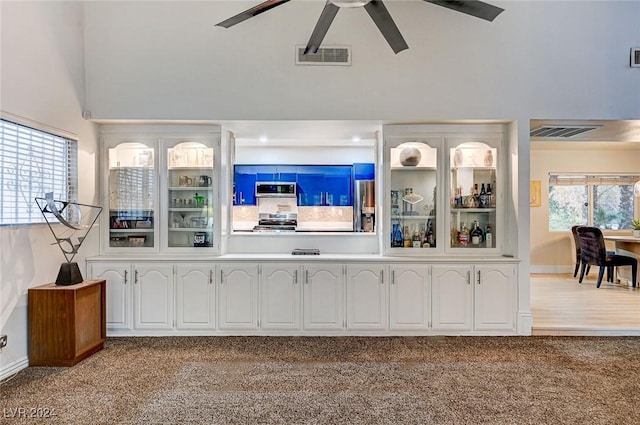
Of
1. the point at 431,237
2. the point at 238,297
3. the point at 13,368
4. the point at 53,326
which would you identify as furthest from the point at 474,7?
the point at 13,368

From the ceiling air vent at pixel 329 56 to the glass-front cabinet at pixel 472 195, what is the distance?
1.52 meters

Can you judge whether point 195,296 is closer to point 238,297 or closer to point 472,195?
point 238,297

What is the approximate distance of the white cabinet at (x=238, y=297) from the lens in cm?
392

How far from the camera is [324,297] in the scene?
393 cm

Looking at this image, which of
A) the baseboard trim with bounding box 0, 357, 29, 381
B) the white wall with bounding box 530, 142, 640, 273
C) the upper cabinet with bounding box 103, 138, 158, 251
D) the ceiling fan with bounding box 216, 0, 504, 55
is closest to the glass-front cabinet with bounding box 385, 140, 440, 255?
the ceiling fan with bounding box 216, 0, 504, 55

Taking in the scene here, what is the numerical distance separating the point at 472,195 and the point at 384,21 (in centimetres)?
237

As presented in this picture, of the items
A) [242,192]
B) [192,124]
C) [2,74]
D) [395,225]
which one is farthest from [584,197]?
[2,74]

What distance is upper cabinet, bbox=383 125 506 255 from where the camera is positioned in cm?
414

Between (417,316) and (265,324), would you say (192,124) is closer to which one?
(265,324)

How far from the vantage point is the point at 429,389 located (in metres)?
2.75

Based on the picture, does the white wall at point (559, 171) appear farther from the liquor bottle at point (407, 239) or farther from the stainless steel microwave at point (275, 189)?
the stainless steel microwave at point (275, 189)

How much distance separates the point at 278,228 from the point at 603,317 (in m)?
5.05

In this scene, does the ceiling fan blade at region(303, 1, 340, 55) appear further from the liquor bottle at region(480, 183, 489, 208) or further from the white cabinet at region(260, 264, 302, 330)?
the liquor bottle at region(480, 183, 489, 208)

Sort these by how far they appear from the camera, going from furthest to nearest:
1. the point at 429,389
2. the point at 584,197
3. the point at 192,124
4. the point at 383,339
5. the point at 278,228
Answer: the point at 584,197 < the point at 278,228 < the point at 192,124 < the point at 383,339 < the point at 429,389
